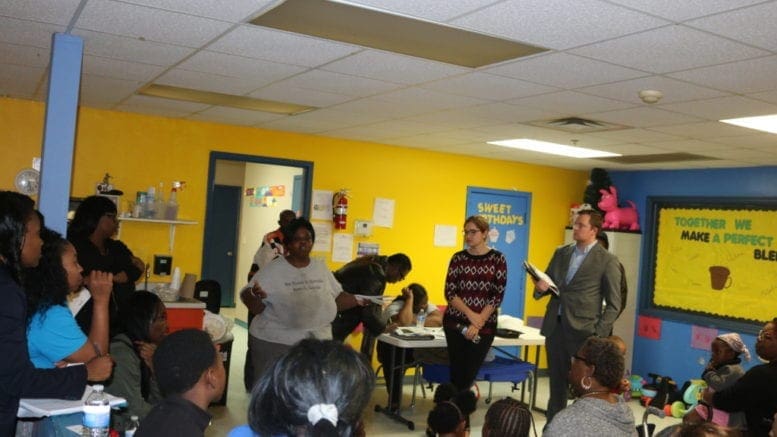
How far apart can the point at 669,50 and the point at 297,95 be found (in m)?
2.62

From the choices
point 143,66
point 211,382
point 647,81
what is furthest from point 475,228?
point 211,382

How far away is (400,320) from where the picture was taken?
21.2ft

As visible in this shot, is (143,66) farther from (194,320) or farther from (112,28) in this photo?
(194,320)

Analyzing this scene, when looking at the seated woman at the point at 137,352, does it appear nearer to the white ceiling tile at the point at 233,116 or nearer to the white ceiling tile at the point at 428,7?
the white ceiling tile at the point at 428,7

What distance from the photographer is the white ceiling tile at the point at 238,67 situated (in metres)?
4.12

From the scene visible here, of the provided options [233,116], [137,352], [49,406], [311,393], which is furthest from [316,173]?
[311,393]

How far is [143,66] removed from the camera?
4492 millimetres

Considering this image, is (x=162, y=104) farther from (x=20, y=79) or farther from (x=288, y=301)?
(x=288, y=301)

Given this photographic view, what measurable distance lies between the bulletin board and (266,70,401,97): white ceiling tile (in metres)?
4.49

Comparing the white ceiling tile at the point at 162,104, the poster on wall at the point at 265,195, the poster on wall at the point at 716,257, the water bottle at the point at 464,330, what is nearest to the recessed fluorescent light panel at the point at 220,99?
the white ceiling tile at the point at 162,104

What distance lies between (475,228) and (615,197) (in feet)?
13.4

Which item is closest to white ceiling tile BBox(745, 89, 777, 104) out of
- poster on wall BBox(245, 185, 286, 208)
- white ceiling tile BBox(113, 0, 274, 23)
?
white ceiling tile BBox(113, 0, 274, 23)

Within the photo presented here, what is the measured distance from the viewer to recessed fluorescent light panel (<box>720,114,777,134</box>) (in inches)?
190

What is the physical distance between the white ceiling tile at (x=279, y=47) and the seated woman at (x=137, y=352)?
135 cm
